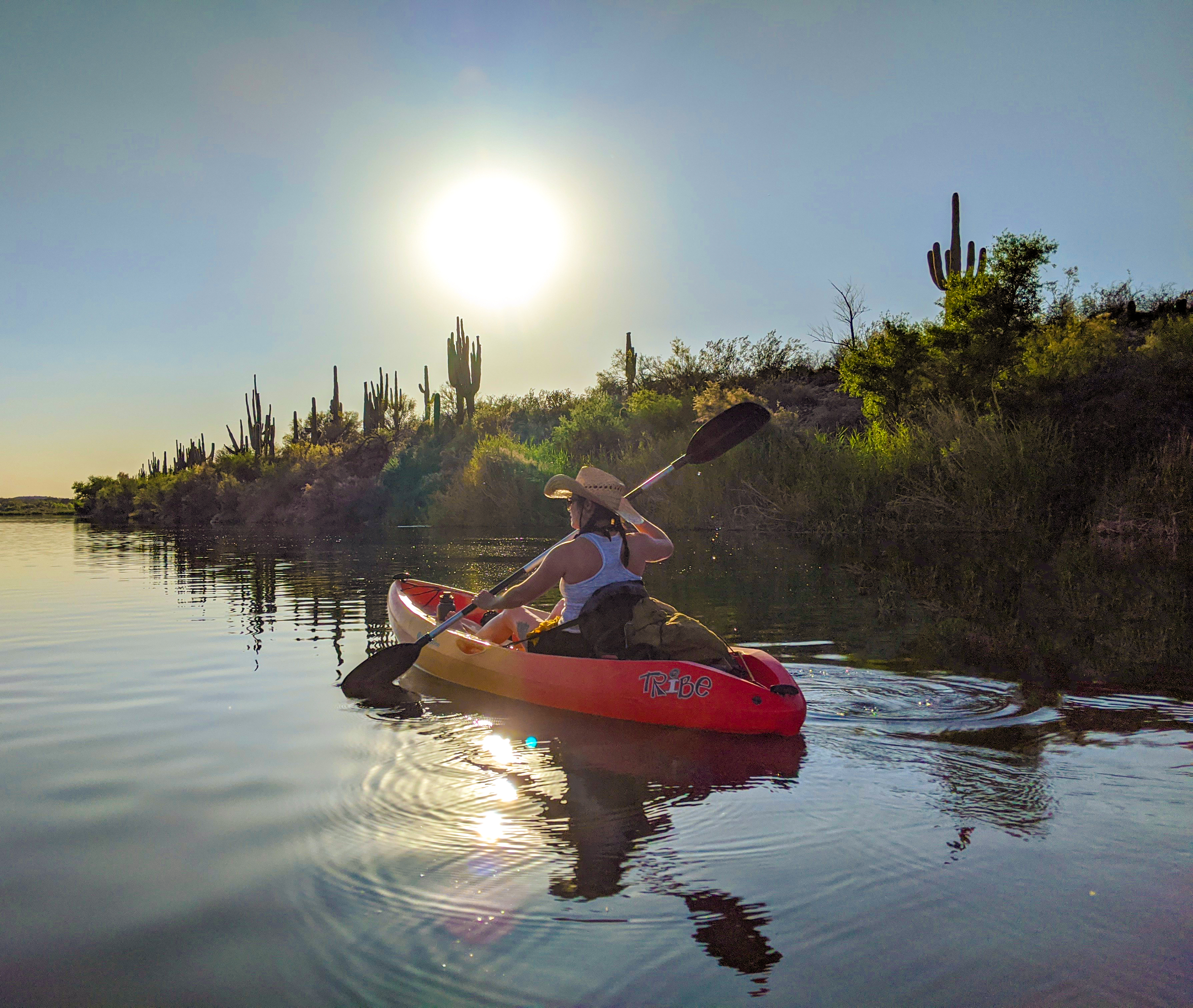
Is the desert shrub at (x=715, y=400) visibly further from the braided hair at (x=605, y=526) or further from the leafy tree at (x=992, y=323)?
the braided hair at (x=605, y=526)

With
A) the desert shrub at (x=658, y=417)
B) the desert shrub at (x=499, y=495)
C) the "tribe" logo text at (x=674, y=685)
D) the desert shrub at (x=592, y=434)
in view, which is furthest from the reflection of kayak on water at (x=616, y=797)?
the desert shrub at (x=658, y=417)

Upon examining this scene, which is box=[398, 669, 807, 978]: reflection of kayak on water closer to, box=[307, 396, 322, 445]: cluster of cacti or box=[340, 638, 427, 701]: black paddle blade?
box=[340, 638, 427, 701]: black paddle blade

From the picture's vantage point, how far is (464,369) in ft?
126

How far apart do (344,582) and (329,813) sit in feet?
34.6

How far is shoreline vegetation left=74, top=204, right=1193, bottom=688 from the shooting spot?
9344 millimetres

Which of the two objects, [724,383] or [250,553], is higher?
[724,383]

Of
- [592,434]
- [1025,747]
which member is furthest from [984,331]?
[1025,747]

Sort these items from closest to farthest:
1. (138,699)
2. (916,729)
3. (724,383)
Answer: (916,729) < (138,699) < (724,383)

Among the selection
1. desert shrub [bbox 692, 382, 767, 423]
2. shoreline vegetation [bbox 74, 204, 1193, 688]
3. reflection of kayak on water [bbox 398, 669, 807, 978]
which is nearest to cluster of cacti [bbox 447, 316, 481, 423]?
shoreline vegetation [bbox 74, 204, 1193, 688]

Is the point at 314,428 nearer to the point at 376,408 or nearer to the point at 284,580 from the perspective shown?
the point at 376,408

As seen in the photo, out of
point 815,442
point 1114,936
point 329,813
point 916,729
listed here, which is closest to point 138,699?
point 329,813

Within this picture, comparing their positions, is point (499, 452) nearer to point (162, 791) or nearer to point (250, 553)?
→ point (250, 553)

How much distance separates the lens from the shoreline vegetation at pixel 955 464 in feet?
30.7

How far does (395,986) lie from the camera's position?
2.35 meters
